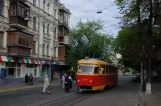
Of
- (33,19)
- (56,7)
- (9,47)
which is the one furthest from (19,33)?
(56,7)

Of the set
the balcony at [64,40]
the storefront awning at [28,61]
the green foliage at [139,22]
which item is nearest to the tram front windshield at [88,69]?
the green foliage at [139,22]

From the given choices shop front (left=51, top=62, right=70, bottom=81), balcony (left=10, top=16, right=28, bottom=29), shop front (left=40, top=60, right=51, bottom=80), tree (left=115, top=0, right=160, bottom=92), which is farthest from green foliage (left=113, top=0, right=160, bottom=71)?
shop front (left=51, top=62, right=70, bottom=81)

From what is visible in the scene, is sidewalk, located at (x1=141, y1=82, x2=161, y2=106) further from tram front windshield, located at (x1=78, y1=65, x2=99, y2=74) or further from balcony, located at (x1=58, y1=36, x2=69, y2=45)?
balcony, located at (x1=58, y1=36, x2=69, y2=45)

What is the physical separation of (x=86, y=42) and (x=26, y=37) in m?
19.4

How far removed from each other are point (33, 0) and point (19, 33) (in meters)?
8.91

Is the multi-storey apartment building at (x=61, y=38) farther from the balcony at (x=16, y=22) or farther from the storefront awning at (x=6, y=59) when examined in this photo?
the storefront awning at (x=6, y=59)

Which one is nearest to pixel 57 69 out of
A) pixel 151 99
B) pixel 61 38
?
pixel 61 38

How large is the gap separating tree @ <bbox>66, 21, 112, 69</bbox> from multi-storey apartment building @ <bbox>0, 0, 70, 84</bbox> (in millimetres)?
4423

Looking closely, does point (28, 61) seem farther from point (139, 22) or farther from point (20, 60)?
point (139, 22)

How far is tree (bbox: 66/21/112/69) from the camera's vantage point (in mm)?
55406

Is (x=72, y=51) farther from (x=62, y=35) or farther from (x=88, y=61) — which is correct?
(x=88, y=61)

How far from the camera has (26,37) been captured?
1542 inches

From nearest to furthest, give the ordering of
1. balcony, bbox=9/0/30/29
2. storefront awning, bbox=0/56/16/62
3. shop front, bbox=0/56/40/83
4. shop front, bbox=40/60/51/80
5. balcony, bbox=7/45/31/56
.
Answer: storefront awning, bbox=0/56/16/62 < shop front, bbox=0/56/40/83 < balcony, bbox=7/45/31/56 < balcony, bbox=9/0/30/29 < shop front, bbox=40/60/51/80

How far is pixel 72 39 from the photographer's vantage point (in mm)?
57344
